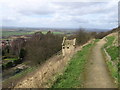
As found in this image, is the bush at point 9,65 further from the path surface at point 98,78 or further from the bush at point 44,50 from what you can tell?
the path surface at point 98,78

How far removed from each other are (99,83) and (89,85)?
2.06 feet

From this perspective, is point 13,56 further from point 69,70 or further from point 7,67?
point 69,70

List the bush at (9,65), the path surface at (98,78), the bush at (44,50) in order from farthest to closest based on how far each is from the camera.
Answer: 1. the bush at (9,65)
2. the bush at (44,50)
3. the path surface at (98,78)

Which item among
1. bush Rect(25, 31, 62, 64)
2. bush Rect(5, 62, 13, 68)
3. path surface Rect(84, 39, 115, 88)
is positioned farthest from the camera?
bush Rect(5, 62, 13, 68)

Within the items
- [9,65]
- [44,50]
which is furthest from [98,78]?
[9,65]

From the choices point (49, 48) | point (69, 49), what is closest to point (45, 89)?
point (69, 49)

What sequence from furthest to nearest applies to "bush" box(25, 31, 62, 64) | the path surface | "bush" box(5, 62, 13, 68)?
"bush" box(5, 62, 13, 68) < "bush" box(25, 31, 62, 64) < the path surface

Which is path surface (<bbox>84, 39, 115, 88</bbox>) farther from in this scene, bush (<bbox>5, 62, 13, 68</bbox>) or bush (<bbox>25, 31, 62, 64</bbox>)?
bush (<bbox>5, 62, 13, 68</bbox>)

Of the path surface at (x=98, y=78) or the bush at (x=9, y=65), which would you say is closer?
the path surface at (x=98, y=78)

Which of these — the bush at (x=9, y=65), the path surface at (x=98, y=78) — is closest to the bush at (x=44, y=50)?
the bush at (x=9, y=65)

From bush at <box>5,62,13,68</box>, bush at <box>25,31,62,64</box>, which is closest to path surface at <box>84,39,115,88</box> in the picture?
bush at <box>25,31,62,64</box>

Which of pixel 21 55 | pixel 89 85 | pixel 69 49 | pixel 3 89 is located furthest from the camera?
pixel 21 55

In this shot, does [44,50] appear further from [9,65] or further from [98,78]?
[98,78]

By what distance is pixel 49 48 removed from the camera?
1593 inches
